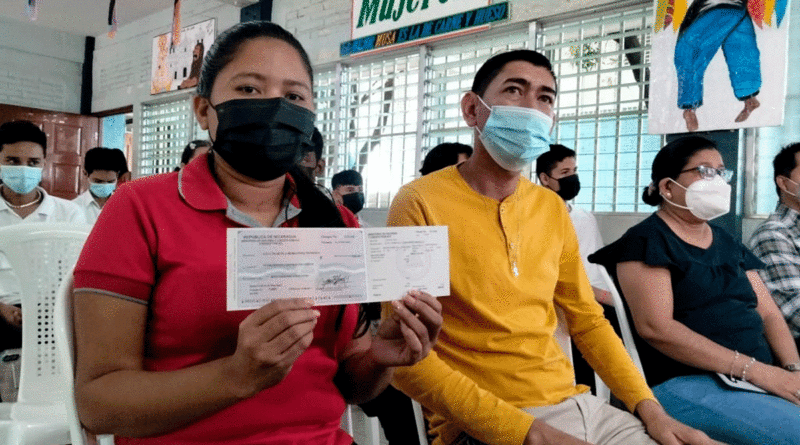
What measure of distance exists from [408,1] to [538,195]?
12.6 feet

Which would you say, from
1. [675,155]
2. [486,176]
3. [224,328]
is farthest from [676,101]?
[224,328]

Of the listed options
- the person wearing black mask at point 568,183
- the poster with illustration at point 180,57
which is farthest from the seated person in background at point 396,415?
the poster with illustration at point 180,57

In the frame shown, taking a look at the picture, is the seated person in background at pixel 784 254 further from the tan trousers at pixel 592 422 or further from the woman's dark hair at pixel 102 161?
the woman's dark hair at pixel 102 161

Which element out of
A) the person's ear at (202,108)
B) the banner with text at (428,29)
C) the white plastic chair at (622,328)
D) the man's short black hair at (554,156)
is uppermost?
the banner with text at (428,29)

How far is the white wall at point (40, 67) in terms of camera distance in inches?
327

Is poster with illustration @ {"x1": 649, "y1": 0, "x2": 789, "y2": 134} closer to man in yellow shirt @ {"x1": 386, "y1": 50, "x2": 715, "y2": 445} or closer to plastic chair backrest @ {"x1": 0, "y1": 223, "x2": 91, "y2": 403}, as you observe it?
man in yellow shirt @ {"x1": 386, "y1": 50, "x2": 715, "y2": 445}

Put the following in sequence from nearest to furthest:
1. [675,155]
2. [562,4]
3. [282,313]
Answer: [282,313]
[675,155]
[562,4]

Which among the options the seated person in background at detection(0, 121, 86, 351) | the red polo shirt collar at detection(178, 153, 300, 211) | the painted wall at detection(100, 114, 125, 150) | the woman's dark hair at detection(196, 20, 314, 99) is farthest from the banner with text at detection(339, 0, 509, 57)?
the painted wall at detection(100, 114, 125, 150)

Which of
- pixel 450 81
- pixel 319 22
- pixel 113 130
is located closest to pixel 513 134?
pixel 450 81

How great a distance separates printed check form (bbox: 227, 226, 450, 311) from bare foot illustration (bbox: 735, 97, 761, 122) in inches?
118

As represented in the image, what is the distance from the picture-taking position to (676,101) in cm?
361

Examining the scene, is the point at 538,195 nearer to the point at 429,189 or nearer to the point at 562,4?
the point at 429,189

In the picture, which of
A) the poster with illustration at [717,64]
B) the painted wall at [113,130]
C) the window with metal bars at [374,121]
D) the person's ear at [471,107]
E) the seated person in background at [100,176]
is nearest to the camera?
the person's ear at [471,107]

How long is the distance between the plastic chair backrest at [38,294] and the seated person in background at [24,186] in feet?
2.65
